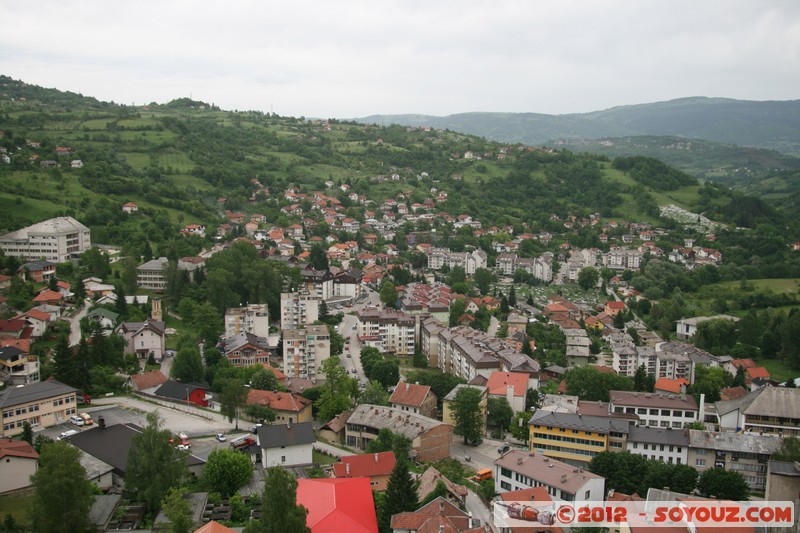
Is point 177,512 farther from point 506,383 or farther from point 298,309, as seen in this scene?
point 298,309

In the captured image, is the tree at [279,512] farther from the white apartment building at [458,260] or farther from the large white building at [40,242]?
the white apartment building at [458,260]

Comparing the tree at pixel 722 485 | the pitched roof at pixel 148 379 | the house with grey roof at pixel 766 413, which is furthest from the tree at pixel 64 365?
the house with grey roof at pixel 766 413

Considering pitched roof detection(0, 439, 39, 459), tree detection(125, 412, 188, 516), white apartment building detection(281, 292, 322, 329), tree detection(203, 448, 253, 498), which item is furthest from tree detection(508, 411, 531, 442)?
pitched roof detection(0, 439, 39, 459)

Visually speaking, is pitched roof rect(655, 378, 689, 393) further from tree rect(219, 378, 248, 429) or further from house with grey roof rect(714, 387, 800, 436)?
tree rect(219, 378, 248, 429)

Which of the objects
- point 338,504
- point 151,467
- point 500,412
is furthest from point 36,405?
point 500,412

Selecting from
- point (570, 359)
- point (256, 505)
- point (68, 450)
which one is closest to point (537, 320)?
point (570, 359)

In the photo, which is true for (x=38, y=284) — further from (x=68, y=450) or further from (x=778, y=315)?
(x=778, y=315)
